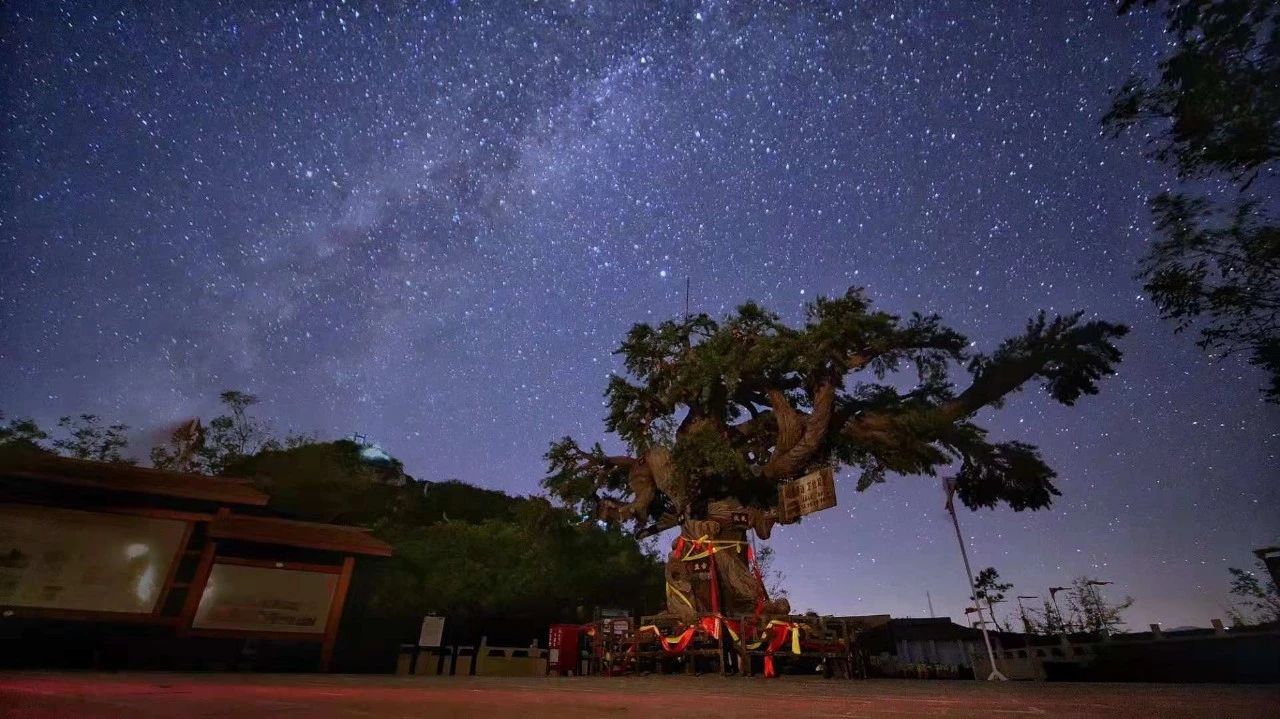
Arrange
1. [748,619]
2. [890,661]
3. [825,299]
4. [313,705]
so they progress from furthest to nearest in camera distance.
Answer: [890,661], [825,299], [748,619], [313,705]

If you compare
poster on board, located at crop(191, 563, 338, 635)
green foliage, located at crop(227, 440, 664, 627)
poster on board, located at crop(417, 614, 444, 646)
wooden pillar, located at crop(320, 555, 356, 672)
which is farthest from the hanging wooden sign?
poster on board, located at crop(191, 563, 338, 635)

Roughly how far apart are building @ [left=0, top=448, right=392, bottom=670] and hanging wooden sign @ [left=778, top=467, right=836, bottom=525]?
36.1ft

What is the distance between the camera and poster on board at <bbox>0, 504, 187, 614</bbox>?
11570 millimetres

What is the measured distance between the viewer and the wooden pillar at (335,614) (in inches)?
535

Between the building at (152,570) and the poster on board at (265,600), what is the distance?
0.08ft

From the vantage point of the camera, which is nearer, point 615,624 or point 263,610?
point 263,610

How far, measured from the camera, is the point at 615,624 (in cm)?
1510

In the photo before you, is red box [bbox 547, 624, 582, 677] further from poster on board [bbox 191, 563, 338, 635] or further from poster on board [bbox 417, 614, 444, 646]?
poster on board [bbox 191, 563, 338, 635]

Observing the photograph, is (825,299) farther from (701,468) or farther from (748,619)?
(748,619)

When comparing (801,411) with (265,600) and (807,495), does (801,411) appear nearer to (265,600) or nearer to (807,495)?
(807,495)

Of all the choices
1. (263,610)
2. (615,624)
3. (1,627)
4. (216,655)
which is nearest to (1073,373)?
(615,624)

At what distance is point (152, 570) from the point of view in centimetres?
1264

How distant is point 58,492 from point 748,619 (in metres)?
15.9

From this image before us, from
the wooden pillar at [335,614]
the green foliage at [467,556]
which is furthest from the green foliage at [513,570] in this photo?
the wooden pillar at [335,614]
